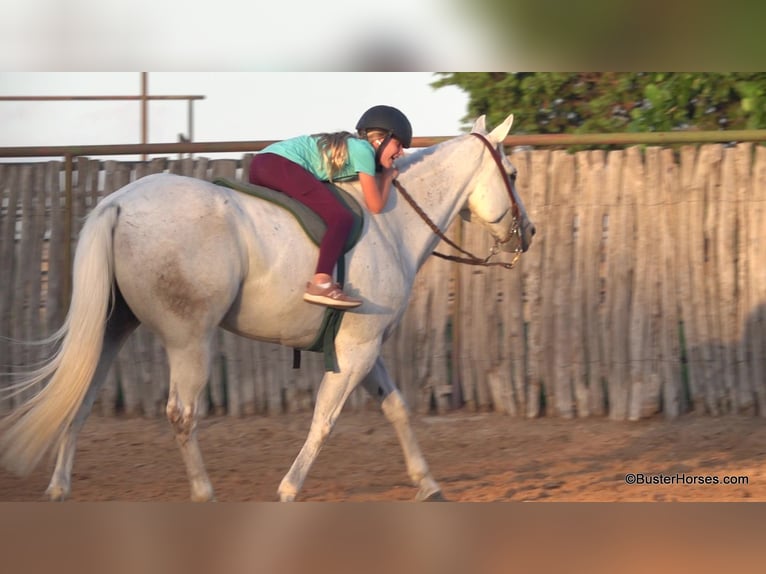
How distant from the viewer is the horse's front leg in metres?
5.52

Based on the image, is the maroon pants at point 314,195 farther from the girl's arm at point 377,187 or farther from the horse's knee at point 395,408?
the horse's knee at point 395,408

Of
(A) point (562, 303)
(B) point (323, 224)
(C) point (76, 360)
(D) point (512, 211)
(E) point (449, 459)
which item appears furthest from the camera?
(A) point (562, 303)

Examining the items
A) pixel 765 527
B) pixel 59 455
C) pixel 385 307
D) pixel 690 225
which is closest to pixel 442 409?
pixel 690 225

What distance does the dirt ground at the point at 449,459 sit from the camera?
6.59m

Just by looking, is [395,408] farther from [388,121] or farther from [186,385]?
[388,121]

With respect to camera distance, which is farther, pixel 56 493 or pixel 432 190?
pixel 432 190

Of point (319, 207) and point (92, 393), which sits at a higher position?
point (319, 207)

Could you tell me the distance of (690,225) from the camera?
8578mm

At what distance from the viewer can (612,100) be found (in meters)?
9.61

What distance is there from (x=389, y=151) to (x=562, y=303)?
3275 mm

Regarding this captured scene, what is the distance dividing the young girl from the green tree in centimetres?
380

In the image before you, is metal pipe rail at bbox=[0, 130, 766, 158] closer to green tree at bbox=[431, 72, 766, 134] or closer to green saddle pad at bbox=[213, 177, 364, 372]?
green tree at bbox=[431, 72, 766, 134]

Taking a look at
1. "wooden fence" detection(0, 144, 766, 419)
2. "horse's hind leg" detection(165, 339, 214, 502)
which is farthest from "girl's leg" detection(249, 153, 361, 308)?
"wooden fence" detection(0, 144, 766, 419)

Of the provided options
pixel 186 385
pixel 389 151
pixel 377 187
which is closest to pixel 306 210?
pixel 377 187
